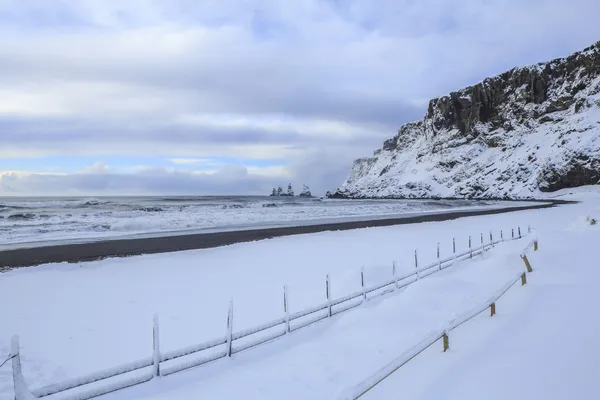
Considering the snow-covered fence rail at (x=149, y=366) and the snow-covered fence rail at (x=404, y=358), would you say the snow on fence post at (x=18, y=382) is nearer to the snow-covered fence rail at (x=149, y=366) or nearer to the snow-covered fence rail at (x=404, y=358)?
the snow-covered fence rail at (x=149, y=366)

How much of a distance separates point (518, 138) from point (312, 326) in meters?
169

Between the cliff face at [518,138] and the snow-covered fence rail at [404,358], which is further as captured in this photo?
the cliff face at [518,138]

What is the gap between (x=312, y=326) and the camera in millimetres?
10719

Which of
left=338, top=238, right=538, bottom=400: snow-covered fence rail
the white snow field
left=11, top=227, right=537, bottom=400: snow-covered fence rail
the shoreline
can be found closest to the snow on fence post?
left=11, top=227, right=537, bottom=400: snow-covered fence rail

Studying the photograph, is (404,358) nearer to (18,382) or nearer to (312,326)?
(312,326)

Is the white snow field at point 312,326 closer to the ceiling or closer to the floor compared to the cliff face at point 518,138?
closer to the floor

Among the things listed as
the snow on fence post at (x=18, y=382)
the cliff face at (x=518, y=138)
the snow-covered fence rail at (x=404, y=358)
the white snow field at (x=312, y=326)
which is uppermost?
the cliff face at (x=518, y=138)

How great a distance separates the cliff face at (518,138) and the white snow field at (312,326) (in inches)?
4382

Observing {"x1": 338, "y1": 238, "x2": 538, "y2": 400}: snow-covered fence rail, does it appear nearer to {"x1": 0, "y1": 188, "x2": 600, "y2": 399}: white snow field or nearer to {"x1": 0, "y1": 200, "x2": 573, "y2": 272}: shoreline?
{"x1": 0, "y1": 188, "x2": 600, "y2": 399}: white snow field

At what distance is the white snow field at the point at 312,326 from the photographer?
7117 mm

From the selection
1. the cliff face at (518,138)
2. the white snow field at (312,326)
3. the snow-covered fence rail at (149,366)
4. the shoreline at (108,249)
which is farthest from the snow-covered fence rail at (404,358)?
the cliff face at (518,138)

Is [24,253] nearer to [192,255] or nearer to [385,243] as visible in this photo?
[192,255]

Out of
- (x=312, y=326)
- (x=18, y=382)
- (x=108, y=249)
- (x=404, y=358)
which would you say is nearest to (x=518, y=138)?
(x=108, y=249)

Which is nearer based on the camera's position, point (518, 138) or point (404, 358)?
point (404, 358)
